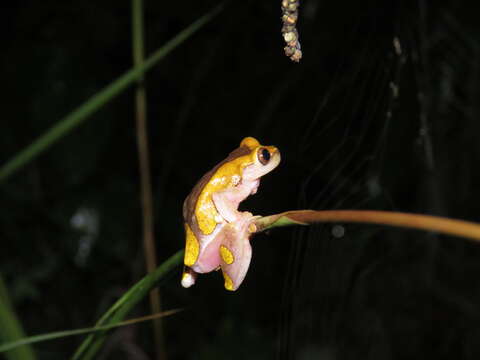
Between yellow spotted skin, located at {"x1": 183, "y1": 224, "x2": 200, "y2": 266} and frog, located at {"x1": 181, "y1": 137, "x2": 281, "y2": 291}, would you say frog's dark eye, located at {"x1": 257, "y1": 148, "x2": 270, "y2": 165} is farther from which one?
yellow spotted skin, located at {"x1": 183, "y1": 224, "x2": 200, "y2": 266}

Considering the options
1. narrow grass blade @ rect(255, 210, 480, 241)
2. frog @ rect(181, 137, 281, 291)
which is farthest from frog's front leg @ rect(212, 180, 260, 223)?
narrow grass blade @ rect(255, 210, 480, 241)

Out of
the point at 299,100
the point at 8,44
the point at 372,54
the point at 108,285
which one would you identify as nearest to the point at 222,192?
the point at 372,54

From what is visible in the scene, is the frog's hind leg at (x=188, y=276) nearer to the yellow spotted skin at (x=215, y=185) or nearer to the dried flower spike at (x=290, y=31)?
the yellow spotted skin at (x=215, y=185)

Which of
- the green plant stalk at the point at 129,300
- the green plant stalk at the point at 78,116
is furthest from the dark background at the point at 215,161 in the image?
the green plant stalk at the point at 129,300

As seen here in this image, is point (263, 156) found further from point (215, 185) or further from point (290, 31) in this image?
point (290, 31)

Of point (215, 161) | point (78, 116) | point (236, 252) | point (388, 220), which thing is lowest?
point (388, 220)

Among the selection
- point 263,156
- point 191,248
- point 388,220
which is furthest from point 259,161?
point 388,220
